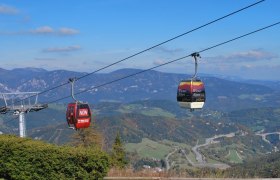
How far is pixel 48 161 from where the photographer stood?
48.4ft

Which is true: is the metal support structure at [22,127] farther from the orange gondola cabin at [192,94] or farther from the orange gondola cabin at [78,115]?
the orange gondola cabin at [192,94]

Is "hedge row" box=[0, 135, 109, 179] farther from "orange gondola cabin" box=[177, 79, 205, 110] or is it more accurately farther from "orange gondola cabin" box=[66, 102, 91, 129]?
"orange gondola cabin" box=[66, 102, 91, 129]

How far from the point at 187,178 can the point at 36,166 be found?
5.12 metres

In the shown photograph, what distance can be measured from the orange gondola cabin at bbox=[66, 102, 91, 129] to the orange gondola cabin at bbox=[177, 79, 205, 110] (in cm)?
668

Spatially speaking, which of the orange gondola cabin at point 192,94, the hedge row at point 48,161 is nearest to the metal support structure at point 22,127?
the hedge row at point 48,161

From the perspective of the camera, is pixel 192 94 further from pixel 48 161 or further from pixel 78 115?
pixel 78 115

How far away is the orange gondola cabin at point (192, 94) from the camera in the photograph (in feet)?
47.4

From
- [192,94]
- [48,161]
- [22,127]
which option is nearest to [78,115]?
[48,161]

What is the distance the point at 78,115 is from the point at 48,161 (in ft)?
17.3

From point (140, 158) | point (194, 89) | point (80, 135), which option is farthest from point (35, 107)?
point (140, 158)

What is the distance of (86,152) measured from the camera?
14.4 meters

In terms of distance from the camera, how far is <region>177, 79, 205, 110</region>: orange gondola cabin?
1444 cm

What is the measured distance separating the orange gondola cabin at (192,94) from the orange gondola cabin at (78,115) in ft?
21.9

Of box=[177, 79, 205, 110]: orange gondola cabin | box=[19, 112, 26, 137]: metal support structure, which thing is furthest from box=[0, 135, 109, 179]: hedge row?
box=[19, 112, 26, 137]: metal support structure
